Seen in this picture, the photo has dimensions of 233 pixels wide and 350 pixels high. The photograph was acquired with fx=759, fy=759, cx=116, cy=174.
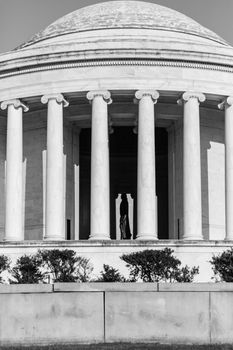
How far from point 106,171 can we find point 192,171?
23.8 ft

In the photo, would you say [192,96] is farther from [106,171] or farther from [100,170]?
[100,170]

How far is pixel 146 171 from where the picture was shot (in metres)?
63.3

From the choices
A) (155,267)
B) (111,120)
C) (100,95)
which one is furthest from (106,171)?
(155,267)

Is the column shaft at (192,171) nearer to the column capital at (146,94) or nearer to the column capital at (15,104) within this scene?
the column capital at (146,94)

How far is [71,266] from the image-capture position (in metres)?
46.5

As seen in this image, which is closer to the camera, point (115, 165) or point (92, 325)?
point (92, 325)

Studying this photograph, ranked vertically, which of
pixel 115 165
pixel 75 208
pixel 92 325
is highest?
pixel 115 165

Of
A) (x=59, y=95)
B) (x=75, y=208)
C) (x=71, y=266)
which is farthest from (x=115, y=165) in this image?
(x=71, y=266)

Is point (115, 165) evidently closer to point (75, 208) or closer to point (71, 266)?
point (75, 208)

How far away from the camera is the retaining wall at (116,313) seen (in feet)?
105

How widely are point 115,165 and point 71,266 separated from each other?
41535mm

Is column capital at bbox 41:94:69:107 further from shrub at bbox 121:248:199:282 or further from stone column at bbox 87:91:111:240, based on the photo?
shrub at bbox 121:248:199:282

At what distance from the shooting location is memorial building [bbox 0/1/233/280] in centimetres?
6312

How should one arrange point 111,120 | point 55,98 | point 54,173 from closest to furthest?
1. point 54,173
2. point 55,98
3. point 111,120
